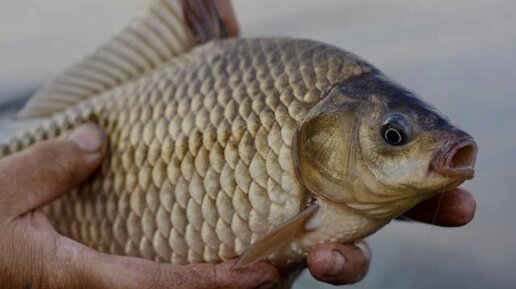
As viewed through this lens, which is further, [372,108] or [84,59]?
[84,59]

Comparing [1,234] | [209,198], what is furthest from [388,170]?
[1,234]

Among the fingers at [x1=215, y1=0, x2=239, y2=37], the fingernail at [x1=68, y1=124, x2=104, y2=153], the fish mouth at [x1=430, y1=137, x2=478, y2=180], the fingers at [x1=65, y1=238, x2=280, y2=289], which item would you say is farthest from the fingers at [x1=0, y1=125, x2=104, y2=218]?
the fish mouth at [x1=430, y1=137, x2=478, y2=180]

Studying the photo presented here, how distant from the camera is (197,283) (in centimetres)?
245

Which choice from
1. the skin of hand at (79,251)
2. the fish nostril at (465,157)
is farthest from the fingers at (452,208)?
the fish nostril at (465,157)

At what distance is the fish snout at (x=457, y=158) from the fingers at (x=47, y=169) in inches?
51.5

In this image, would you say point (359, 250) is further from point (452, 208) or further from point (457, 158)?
point (457, 158)

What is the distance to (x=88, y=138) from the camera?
2.88 meters

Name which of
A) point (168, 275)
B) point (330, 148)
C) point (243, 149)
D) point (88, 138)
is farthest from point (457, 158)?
point (88, 138)

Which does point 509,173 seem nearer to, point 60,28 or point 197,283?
point 197,283

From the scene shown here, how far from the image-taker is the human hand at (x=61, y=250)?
8.06 ft

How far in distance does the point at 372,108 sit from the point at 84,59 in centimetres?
152

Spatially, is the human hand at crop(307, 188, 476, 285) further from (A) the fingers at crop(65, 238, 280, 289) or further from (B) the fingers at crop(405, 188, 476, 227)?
(A) the fingers at crop(65, 238, 280, 289)

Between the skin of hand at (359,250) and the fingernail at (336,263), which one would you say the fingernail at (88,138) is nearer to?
the skin of hand at (359,250)

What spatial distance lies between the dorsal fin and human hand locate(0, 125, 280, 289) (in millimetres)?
384
